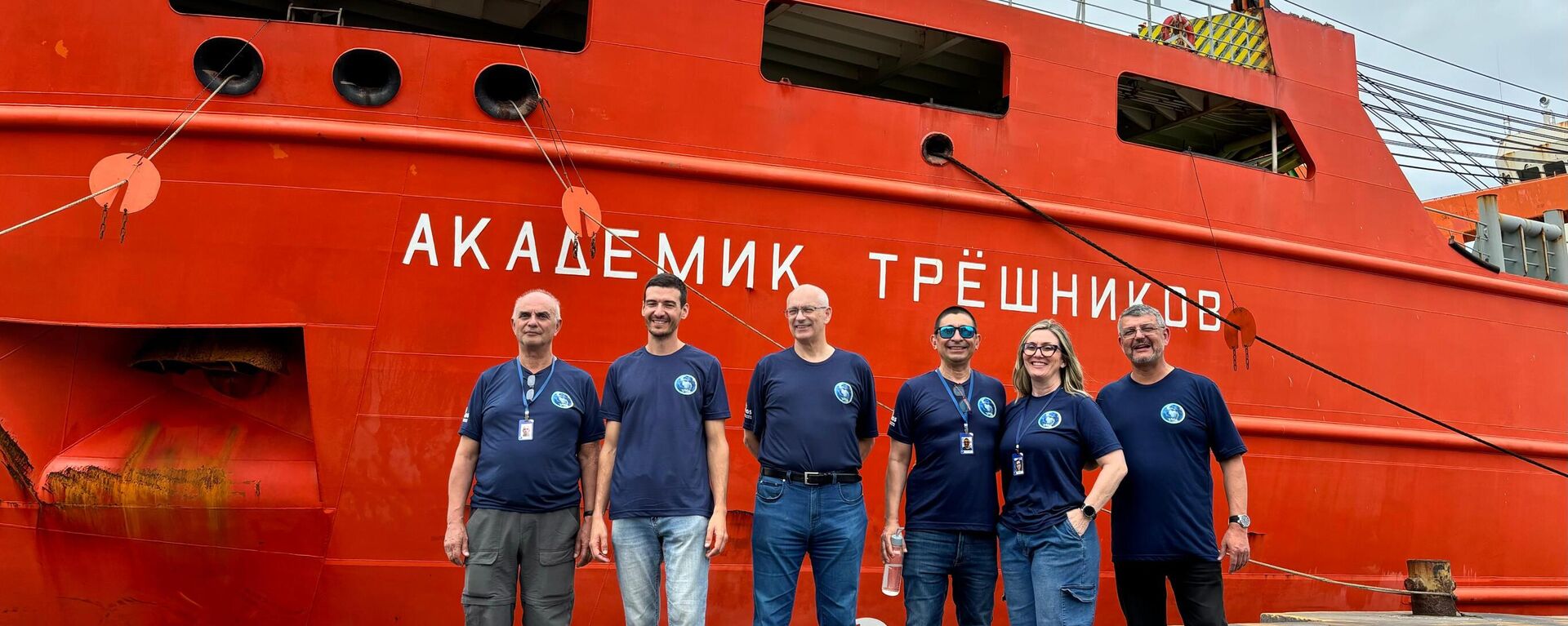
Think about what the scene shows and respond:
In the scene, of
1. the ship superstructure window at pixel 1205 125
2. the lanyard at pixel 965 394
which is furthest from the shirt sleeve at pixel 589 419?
the ship superstructure window at pixel 1205 125

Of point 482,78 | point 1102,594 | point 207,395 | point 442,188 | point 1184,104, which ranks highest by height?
point 1184,104

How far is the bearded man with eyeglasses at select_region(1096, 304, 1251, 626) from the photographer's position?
11.3 ft

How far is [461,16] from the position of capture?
6430mm

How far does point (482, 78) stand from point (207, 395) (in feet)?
5.91

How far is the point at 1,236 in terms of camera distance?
4.40 m

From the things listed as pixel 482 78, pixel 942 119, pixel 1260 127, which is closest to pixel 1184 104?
pixel 1260 127

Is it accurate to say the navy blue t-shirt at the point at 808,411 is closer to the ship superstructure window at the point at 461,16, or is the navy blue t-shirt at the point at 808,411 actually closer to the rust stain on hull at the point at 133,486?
the rust stain on hull at the point at 133,486

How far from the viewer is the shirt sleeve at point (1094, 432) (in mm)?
3355

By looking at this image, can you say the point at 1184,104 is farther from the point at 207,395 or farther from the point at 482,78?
the point at 207,395

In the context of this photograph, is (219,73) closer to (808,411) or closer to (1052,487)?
(808,411)

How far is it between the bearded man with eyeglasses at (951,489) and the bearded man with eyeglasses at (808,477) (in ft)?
0.59

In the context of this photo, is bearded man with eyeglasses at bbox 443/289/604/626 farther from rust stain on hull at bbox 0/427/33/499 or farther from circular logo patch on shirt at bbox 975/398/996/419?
rust stain on hull at bbox 0/427/33/499

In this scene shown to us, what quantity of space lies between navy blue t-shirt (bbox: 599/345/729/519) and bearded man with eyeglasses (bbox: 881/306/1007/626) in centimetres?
61

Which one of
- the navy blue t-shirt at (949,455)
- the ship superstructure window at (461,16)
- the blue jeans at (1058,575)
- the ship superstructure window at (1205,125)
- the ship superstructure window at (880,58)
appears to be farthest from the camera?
the ship superstructure window at (1205,125)
